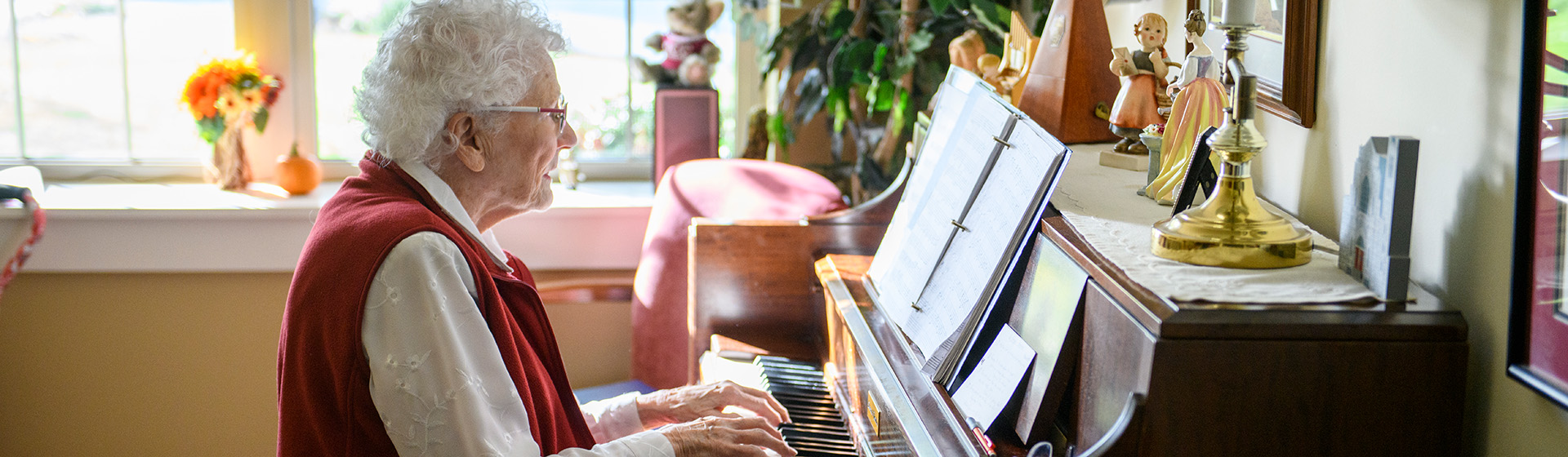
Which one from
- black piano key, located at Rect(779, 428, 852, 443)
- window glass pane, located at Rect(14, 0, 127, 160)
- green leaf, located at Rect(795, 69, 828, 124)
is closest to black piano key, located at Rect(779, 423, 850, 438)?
black piano key, located at Rect(779, 428, 852, 443)

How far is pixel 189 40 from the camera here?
10.0ft

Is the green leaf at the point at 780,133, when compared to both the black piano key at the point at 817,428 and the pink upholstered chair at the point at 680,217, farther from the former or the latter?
the black piano key at the point at 817,428

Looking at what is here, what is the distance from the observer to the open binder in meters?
1.21

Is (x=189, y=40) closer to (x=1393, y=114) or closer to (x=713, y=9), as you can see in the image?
(x=713, y=9)

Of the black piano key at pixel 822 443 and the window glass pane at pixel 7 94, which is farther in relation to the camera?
the window glass pane at pixel 7 94

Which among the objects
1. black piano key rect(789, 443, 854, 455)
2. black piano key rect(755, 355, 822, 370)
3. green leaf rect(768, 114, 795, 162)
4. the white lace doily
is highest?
green leaf rect(768, 114, 795, 162)

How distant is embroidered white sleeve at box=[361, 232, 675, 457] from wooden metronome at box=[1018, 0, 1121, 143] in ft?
2.82

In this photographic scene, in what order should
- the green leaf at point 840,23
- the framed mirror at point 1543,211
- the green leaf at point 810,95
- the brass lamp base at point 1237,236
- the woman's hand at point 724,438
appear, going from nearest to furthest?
the framed mirror at point 1543,211 < the brass lamp base at point 1237,236 < the woman's hand at point 724,438 < the green leaf at point 840,23 < the green leaf at point 810,95

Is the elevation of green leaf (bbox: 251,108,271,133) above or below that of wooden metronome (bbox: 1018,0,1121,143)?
below

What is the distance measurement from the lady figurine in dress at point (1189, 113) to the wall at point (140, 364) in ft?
7.67

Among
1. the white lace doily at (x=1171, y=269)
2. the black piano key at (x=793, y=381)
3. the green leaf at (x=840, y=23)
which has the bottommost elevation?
the black piano key at (x=793, y=381)

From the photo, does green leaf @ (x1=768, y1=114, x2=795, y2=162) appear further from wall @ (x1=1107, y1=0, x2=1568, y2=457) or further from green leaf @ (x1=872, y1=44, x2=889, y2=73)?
wall @ (x1=1107, y1=0, x2=1568, y2=457)

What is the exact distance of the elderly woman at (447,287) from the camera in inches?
48.3

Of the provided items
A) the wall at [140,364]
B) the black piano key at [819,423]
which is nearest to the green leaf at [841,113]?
the black piano key at [819,423]
